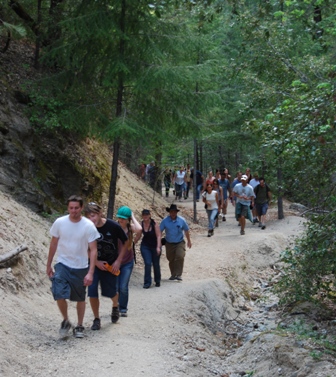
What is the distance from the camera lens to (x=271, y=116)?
918cm

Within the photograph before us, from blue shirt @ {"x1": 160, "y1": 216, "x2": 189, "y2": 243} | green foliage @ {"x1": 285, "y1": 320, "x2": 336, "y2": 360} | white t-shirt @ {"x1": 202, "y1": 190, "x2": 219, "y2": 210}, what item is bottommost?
green foliage @ {"x1": 285, "y1": 320, "x2": 336, "y2": 360}

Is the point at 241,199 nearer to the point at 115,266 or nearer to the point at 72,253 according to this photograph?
the point at 115,266

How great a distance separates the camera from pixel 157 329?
9.51 metres

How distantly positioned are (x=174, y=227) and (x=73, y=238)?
5.80 metres

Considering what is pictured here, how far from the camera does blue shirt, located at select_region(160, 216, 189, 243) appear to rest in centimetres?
1325

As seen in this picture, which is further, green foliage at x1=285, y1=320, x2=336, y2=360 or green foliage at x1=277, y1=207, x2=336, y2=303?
green foliage at x1=277, y1=207, x2=336, y2=303

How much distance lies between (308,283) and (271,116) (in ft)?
11.5

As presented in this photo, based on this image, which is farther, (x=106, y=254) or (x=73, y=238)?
(x=106, y=254)

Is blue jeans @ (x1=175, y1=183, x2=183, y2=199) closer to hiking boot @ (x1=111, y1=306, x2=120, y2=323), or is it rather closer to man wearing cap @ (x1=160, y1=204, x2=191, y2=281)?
man wearing cap @ (x1=160, y1=204, x2=191, y2=281)

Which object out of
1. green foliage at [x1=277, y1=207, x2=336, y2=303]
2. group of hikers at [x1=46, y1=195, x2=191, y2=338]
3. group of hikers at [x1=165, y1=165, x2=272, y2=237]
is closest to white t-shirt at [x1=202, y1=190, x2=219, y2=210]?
group of hikers at [x1=165, y1=165, x2=272, y2=237]

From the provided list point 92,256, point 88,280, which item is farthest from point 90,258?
point 88,280

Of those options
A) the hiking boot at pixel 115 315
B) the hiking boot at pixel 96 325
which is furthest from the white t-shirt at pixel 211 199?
the hiking boot at pixel 96 325

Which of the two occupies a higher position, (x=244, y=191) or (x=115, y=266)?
(x=244, y=191)

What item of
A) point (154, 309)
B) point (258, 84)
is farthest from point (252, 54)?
point (154, 309)
